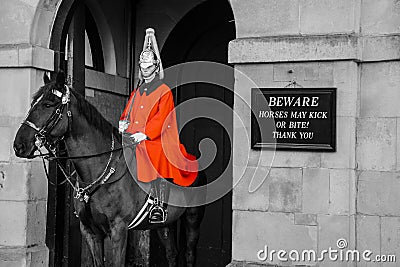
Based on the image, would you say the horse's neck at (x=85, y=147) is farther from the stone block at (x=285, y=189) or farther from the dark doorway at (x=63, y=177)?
the stone block at (x=285, y=189)

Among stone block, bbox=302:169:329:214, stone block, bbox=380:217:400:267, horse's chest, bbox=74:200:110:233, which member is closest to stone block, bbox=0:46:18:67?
horse's chest, bbox=74:200:110:233

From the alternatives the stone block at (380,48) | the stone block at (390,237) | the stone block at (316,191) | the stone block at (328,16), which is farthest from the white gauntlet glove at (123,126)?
the stone block at (390,237)

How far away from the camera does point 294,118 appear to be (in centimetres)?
667

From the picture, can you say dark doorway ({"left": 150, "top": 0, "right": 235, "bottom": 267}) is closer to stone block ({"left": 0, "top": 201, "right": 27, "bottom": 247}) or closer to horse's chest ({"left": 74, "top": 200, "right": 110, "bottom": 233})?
stone block ({"left": 0, "top": 201, "right": 27, "bottom": 247})

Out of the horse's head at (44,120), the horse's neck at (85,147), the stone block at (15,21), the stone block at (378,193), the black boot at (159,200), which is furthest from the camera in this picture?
the stone block at (15,21)

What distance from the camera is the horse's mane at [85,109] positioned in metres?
6.33

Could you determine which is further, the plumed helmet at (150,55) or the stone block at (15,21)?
the stone block at (15,21)

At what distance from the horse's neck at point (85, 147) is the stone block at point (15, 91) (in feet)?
4.59

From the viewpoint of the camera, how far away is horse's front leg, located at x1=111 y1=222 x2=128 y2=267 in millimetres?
6590

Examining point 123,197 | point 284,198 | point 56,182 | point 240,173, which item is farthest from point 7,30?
point 284,198

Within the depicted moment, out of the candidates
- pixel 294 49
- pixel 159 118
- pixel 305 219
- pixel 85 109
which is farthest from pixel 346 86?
pixel 85 109

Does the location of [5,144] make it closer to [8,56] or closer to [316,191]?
[8,56]

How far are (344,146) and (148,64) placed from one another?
2162 millimetres

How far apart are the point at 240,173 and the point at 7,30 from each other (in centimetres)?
318
